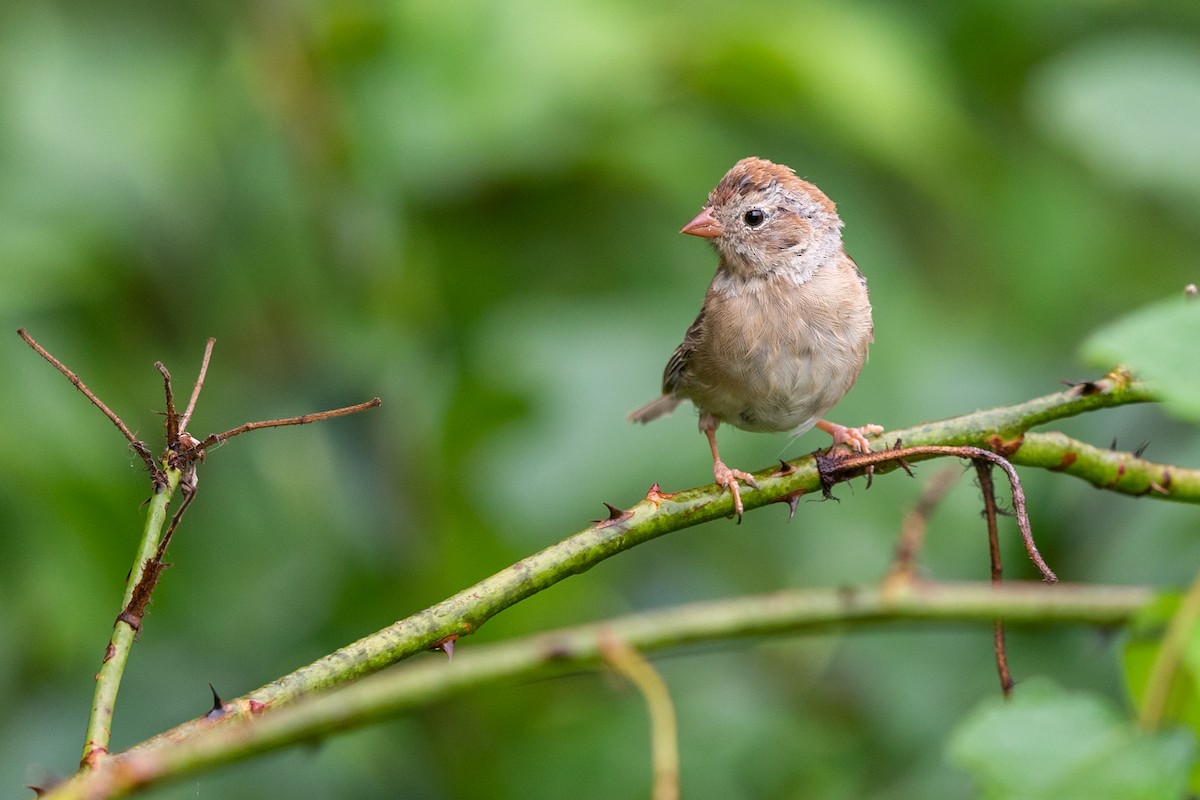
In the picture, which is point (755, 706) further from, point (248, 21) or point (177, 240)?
point (248, 21)

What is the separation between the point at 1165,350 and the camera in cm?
126

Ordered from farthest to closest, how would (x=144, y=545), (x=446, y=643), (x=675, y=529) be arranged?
(x=675, y=529) → (x=446, y=643) → (x=144, y=545)

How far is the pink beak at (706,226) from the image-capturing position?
178 inches

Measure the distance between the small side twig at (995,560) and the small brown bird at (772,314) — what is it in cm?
187

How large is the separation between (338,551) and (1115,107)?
10.4ft

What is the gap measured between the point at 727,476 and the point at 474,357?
5.16 ft

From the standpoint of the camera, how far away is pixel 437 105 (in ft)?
16.1

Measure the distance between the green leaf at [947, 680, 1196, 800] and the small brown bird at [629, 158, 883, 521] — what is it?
297cm

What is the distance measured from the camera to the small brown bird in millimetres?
4473

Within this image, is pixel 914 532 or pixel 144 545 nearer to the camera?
pixel 914 532

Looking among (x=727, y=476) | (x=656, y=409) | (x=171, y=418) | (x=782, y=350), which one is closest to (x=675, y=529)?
(x=171, y=418)

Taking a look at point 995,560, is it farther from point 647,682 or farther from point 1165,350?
point 1165,350

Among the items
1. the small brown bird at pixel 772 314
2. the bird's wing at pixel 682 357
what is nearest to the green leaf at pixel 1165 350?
the small brown bird at pixel 772 314

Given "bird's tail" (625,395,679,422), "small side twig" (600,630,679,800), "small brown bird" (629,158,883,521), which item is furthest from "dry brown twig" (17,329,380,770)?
"bird's tail" (625,395,679,422)
